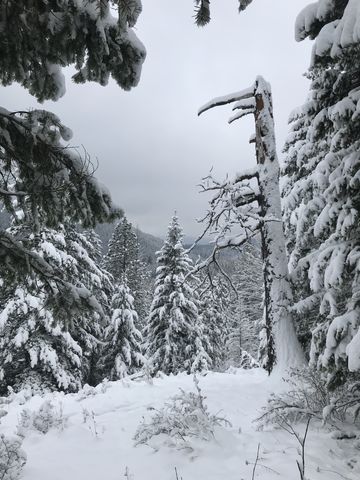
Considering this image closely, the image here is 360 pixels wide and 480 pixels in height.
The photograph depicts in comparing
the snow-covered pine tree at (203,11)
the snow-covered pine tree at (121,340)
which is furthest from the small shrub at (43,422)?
the snow-covered pine tree at (121,340)

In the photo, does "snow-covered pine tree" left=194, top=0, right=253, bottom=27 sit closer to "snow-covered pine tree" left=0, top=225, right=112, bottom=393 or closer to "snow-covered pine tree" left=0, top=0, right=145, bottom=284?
"snow-covered pine tree" left=0, top=0, right=145, bottom=284

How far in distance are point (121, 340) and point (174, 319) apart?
411 cm

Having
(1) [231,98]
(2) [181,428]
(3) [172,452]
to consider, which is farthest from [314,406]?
(1) [231,98]

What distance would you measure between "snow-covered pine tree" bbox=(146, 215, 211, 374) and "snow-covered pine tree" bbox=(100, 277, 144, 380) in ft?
3.85

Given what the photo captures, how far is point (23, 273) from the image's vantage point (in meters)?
4.48

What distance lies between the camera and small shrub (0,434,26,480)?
13.1 ft

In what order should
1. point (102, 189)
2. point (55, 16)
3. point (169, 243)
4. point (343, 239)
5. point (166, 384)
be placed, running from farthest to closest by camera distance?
point (169, 243) → point (166, 384) → point (343, 239) → point (102, 189) → point (55, 16)

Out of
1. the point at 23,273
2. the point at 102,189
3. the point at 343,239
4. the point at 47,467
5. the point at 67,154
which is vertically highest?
the point at 67,154

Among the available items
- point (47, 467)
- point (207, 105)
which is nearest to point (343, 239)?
point (47, 467)

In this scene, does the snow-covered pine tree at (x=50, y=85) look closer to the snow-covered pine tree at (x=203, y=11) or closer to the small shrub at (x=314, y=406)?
the snow-covered pine tree at (x=203, y=11)

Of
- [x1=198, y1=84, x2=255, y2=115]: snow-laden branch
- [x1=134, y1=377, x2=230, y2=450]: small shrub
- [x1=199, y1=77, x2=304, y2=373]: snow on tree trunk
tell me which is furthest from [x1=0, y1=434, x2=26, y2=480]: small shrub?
[x1=198, y1=84, x2=255, y2=115]: snow-laden branch

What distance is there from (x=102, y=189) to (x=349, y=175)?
309 centimetres

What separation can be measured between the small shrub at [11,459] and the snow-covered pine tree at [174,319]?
18175mm

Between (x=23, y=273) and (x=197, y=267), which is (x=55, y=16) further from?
(x=197, y=267)
